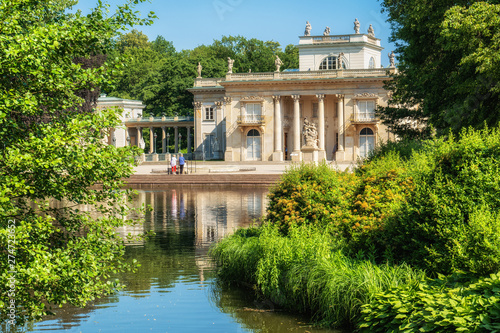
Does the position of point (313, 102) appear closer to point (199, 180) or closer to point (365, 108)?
point (365, 108)

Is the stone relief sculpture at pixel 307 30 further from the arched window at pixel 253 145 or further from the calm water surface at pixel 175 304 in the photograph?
the calm water surface at pixel 175 304

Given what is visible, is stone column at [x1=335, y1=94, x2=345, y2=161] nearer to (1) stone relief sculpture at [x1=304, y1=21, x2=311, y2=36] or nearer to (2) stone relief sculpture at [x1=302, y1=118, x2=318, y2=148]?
(1) stone relief sculpture at [x1=304, y1=21, x2=311, y2=36]

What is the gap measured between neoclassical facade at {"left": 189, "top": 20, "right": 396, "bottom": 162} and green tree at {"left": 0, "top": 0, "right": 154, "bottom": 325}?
54.8 meters

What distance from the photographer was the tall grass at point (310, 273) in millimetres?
9328

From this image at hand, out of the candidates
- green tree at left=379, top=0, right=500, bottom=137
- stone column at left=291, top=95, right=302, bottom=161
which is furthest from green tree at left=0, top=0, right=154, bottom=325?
stone column at left=291, top=95, right=302, bottom=161

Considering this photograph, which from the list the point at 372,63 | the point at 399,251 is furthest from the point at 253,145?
the point at 399,251

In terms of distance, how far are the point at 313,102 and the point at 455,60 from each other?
47028 millimetres

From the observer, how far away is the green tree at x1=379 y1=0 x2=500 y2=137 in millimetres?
17734

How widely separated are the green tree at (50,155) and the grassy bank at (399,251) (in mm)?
3647

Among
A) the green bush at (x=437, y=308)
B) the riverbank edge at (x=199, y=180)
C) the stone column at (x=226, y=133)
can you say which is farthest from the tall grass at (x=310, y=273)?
the stone column at (x=226, y=133)

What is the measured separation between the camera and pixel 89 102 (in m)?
43.9

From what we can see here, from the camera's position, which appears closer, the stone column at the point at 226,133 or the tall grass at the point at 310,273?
the tall grass at the point at 310,273

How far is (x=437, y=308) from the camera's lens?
7.75 meters

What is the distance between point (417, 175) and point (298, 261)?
2.62 m
